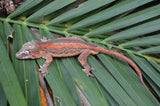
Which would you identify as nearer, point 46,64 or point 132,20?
point 46,64

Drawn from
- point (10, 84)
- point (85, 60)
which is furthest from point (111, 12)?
→ point (10, 84)

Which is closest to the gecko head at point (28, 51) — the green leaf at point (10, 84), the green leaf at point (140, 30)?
the green leaf at point (10, 84)

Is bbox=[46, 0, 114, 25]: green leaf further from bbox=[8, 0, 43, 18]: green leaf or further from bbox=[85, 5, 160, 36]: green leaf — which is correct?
bbox=[8, 0, 43, 18]: green leaf

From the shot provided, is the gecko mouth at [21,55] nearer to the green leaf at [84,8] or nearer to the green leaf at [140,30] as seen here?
the green leaf at [84,8]

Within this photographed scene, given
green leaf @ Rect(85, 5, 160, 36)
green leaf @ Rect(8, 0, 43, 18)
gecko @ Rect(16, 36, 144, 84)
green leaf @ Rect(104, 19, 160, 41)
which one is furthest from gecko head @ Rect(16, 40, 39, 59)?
green leaf @ Rect(104, 19, 160, 41)

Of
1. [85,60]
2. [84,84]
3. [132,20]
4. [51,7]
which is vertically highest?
[51,7]

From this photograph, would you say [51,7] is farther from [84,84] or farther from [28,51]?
[84,84]
